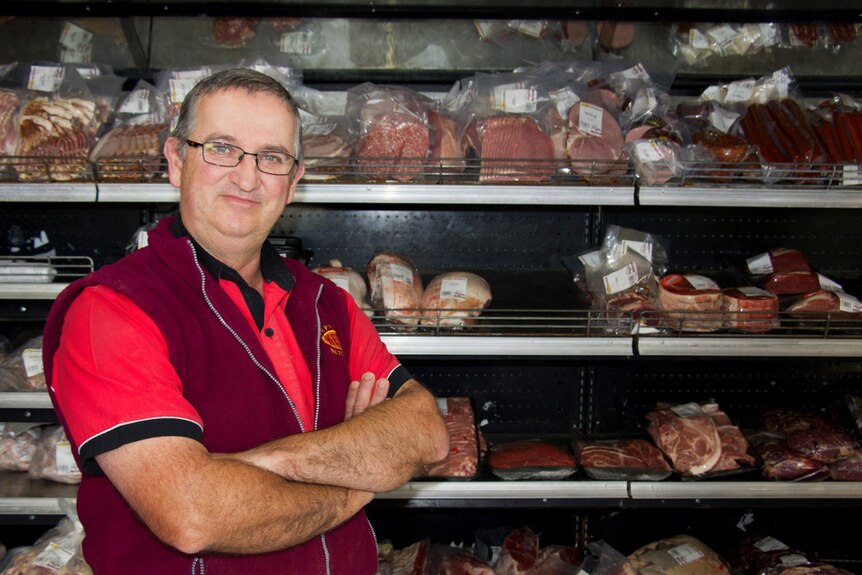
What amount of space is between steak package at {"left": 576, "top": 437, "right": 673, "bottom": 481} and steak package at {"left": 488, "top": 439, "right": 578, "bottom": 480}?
6 centimetres

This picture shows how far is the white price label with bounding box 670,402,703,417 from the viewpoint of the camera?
2752 millimetres

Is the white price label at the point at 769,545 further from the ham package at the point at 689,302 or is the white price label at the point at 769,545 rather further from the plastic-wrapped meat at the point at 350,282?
the plastic-wrapped meat at the point at 350,282

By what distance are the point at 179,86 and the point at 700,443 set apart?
2.35 metres

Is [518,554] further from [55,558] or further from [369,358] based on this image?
[55,558]

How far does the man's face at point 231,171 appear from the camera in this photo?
1.51 m

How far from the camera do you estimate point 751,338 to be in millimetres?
2434

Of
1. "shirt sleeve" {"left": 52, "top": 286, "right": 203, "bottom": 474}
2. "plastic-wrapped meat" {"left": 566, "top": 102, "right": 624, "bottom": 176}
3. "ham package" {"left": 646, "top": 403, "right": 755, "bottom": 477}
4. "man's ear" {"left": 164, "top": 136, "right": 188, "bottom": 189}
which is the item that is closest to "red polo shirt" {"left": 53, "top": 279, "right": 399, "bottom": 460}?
"shirt sleeve" {"left": 52, "top": 286, "right": 203, "bottom": 474}

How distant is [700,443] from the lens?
2572mm

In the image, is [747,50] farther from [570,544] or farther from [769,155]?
[570,544]

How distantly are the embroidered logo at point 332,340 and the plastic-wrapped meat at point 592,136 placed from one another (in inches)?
44.3

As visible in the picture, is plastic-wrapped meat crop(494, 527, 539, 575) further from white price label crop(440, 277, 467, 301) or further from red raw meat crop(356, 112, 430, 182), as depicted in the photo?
red raw meat crop(356, 112, 430, 182)

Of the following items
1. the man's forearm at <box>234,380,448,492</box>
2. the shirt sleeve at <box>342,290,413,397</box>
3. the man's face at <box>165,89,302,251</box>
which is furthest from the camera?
the shirt sleeve at <box>342,290,413,397</box>

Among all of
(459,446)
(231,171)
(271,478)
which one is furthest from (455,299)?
(271,478)

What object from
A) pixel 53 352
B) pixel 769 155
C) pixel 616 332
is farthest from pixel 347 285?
pixel 769 155
